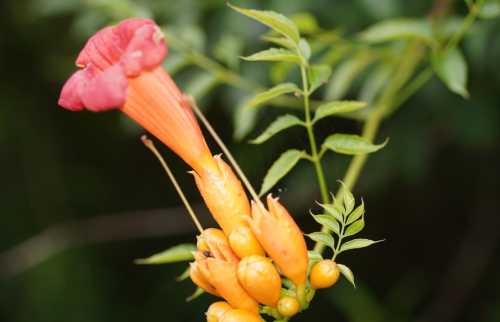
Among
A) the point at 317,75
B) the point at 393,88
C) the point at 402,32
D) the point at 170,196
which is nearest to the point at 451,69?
the point at 402,32

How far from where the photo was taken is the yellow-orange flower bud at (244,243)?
187 centimetres

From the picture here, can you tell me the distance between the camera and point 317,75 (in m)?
2.14

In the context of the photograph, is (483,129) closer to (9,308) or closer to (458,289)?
(458,289)

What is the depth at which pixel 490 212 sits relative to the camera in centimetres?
523

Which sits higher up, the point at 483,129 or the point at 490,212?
the point at 483,129

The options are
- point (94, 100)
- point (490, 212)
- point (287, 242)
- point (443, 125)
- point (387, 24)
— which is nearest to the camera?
point (94, 100)

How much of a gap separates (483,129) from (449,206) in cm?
160

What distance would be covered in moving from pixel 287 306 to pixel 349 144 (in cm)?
51

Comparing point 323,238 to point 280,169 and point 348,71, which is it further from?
point 348,71

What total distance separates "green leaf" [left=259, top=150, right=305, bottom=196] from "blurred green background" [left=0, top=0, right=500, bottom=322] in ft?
6.25

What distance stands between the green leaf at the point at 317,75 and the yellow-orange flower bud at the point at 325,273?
1.75 ft

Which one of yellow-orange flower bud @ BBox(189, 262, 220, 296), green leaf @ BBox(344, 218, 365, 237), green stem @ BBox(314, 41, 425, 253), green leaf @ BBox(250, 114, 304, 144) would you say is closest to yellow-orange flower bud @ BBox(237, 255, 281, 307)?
yellow-orange flower bud @ BBox(189, 262, 220, 296)

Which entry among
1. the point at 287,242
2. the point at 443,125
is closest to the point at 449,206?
the point at 443,125

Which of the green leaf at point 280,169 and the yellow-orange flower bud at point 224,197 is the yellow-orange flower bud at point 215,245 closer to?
the yellow-orange flower bud at point 224,197
